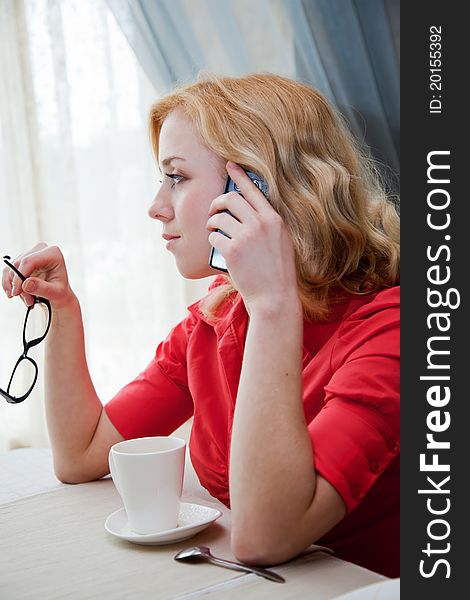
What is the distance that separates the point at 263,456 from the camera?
2.64 ft

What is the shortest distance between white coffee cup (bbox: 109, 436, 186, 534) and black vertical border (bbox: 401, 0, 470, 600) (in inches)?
10.0

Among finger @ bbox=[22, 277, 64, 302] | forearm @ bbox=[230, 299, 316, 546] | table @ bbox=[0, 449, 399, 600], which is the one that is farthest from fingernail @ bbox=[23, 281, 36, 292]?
forearm @ bbox=[230, 299, 316, 546]

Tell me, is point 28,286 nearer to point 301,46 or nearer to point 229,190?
point 229,190

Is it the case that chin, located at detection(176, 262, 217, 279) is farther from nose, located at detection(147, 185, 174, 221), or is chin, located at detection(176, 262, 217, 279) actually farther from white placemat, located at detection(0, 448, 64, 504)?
white placemat, located at detection(0, 448, 64, 504)

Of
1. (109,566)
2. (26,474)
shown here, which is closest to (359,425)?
(109,566)

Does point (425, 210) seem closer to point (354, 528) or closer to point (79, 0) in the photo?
point (354, 528)

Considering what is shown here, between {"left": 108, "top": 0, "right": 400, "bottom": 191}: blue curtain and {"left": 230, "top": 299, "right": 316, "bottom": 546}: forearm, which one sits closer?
{"left": 230, "top": 299, "right": 316, "bottom": 546}: forearm

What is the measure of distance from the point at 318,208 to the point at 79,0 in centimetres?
204

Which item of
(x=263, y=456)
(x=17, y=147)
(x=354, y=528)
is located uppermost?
(x=17, y=147)

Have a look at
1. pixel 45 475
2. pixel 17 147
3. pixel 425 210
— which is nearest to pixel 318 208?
pixel 425 210

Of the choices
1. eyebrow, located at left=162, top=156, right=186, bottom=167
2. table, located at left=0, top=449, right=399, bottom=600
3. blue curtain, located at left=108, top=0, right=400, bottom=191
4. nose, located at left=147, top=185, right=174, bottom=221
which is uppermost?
blue curtain, located at left=108, top=0, right=400, bottom=191

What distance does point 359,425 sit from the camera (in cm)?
81

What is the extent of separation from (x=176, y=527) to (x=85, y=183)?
2.16m

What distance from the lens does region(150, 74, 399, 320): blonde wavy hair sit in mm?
1019
